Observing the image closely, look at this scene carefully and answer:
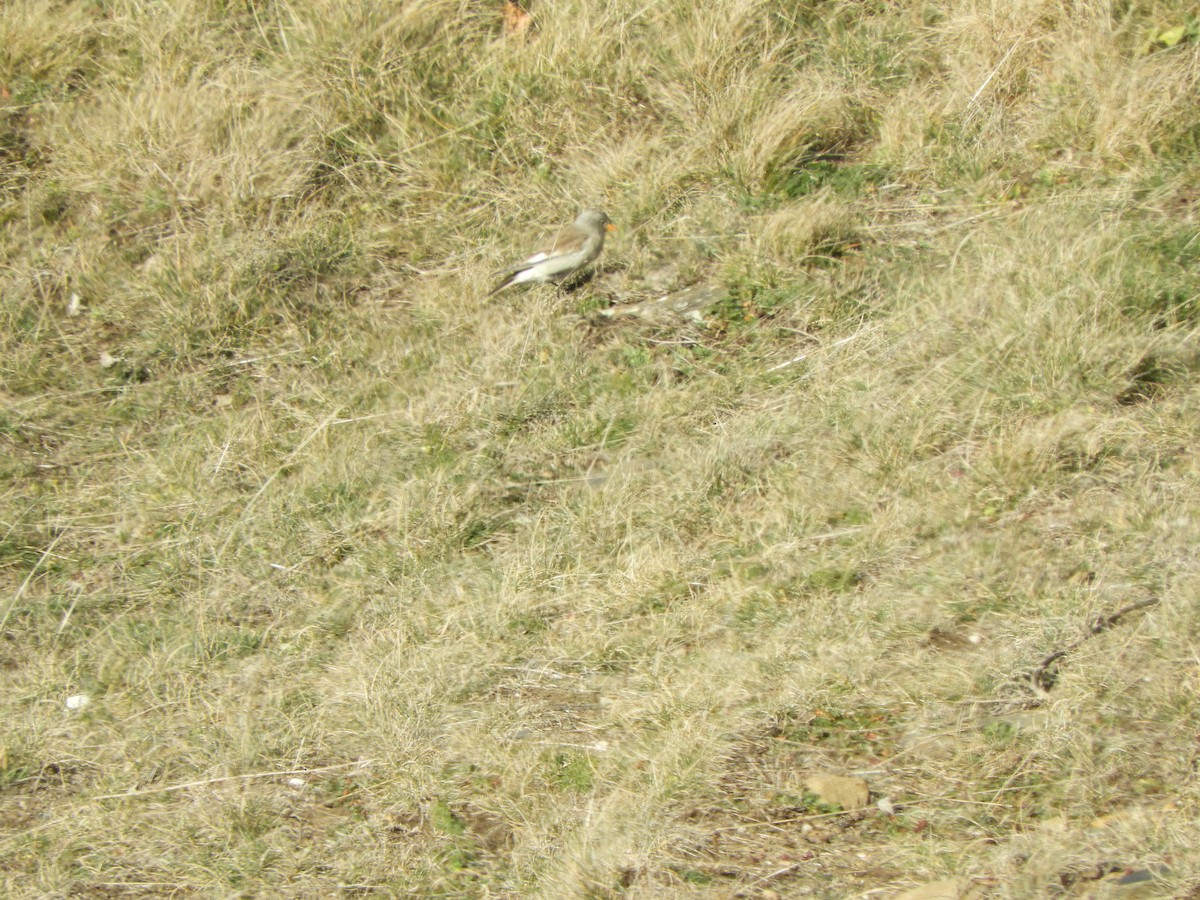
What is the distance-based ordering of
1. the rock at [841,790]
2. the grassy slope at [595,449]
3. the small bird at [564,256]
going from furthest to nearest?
the small bird at [564,256]
the grassy slope at [595,449]
the rock at [841,790]

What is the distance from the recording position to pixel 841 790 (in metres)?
3.53

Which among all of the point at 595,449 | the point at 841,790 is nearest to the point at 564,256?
the point at 595,449

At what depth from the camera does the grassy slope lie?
3604 mm

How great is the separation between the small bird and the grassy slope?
12 centimetres

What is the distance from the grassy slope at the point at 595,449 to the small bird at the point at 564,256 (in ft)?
0.38

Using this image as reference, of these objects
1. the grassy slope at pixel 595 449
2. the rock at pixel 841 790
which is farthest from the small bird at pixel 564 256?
the rock at pixel 841 790

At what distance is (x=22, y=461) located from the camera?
18.4ft

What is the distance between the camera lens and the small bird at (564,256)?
5.89 m

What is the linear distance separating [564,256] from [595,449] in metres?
1.15

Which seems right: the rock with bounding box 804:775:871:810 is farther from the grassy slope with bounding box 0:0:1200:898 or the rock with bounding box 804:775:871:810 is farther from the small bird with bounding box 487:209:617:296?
the small bird with bounding box 487:209:617:296

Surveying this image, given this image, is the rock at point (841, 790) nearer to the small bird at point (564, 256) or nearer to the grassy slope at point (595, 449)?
the grassy slope at point (595, 449)

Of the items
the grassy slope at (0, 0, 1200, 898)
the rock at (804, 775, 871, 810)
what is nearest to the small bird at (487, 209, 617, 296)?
the grassy slope at (0, 0, 1200, 898)

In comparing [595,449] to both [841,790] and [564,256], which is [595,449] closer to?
[564,256]

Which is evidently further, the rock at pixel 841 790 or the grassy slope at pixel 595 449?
the grassy slope at pixel 595 449
